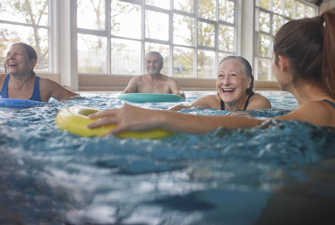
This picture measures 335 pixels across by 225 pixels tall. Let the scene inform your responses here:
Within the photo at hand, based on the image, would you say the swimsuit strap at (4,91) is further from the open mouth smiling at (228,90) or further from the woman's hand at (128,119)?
the woman's hand at (128,119)

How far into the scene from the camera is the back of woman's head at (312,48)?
1649 mm

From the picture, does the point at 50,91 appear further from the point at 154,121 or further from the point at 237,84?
the point at 154,121

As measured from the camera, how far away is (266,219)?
102cm

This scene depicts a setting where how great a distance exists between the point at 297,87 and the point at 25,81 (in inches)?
143

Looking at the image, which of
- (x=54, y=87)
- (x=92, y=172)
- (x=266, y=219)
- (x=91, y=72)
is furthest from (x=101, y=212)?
(x=91, y=72)

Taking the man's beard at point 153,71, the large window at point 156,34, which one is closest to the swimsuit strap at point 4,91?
the man's beard at point 153,71

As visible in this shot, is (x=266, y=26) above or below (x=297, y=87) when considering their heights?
above

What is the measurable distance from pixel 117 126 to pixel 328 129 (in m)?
1.11

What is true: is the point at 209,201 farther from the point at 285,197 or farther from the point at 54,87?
the point at 54,87

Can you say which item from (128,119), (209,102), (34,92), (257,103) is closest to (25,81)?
(34,92)

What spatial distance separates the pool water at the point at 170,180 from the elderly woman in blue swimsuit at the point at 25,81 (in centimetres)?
292

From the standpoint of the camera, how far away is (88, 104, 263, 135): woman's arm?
4.45 feet

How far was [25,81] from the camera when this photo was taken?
4.29m

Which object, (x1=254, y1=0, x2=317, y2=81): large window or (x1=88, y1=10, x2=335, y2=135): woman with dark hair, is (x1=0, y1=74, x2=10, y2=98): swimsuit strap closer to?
(x1=88, y1=10, x2=335, y2=135): woman with dark hair
